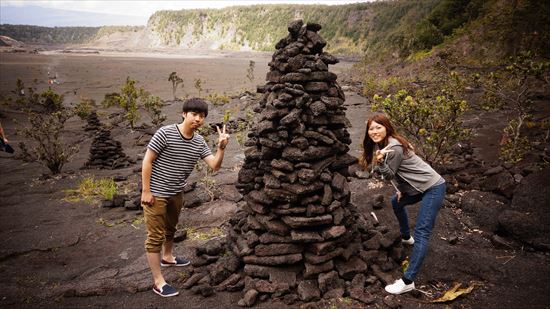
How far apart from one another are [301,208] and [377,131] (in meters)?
1.67

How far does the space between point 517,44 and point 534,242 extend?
21427mm

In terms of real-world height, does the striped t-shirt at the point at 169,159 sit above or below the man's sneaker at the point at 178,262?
above

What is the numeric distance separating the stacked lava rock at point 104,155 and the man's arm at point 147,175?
10.2m

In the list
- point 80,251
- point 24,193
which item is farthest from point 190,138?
point 24,193

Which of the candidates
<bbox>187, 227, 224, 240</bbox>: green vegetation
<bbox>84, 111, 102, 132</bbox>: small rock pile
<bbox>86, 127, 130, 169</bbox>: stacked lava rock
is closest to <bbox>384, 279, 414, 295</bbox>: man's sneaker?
<bbox>187, 227, 224, 240</bbox>: green vegetation

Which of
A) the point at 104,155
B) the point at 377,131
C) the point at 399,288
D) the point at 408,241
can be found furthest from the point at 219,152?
the point at 104,155

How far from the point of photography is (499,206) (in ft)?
24.6

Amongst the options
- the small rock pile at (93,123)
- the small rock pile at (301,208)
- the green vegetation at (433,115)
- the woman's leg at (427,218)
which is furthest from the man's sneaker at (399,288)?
the small rock pile at (93,123)

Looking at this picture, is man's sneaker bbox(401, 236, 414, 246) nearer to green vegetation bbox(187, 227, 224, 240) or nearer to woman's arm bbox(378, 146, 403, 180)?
woman's arm bbox(378, 146, 403, 180)

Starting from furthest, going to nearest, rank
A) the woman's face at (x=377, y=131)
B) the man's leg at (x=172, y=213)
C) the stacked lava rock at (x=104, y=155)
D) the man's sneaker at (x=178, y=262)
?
the stacked lava rock at (x=104, y=155), the man's sneaker at (x=178, y=262), the man's leg at (x=172, y=213), the woman's face at (x=377, y=131)

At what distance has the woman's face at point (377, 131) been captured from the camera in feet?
15.7

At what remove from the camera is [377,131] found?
4.78 meters

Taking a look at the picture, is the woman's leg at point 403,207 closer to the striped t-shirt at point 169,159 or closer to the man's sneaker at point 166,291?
the striped t-shirt at point 169,159

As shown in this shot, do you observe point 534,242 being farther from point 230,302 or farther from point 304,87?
point 230,302
